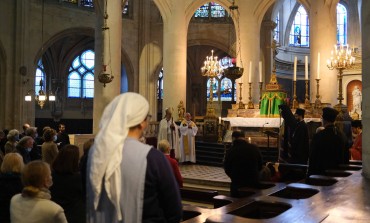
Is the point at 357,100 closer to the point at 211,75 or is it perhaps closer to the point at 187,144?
the point at 211,75

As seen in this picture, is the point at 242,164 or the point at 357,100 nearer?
the point at 242,164

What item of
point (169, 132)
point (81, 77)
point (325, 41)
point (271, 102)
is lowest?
point (169, 132)

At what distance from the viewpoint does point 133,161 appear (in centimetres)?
230

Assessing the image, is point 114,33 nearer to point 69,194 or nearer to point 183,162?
point 183,162

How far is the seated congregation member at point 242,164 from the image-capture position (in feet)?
18.4

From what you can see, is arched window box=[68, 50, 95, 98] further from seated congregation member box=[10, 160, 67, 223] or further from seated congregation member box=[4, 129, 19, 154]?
seated congregation member box=[10, 160, 67, 223]

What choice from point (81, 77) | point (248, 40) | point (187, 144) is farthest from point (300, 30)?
point (187, 144)

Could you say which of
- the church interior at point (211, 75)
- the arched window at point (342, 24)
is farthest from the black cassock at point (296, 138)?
the arched window at point (342, 24)

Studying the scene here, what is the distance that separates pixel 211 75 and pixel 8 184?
49.9 feet

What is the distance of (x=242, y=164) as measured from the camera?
562cm

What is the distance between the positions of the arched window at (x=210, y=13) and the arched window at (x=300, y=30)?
6.95 m

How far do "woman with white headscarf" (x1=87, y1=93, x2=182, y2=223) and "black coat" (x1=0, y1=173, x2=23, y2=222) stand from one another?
2.10 meters

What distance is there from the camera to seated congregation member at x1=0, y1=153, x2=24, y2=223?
4141 millimetres

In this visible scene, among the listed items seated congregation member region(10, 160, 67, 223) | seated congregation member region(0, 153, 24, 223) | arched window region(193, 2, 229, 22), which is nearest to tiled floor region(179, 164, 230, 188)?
seated congregation member region(0, 153, 24, 223)
